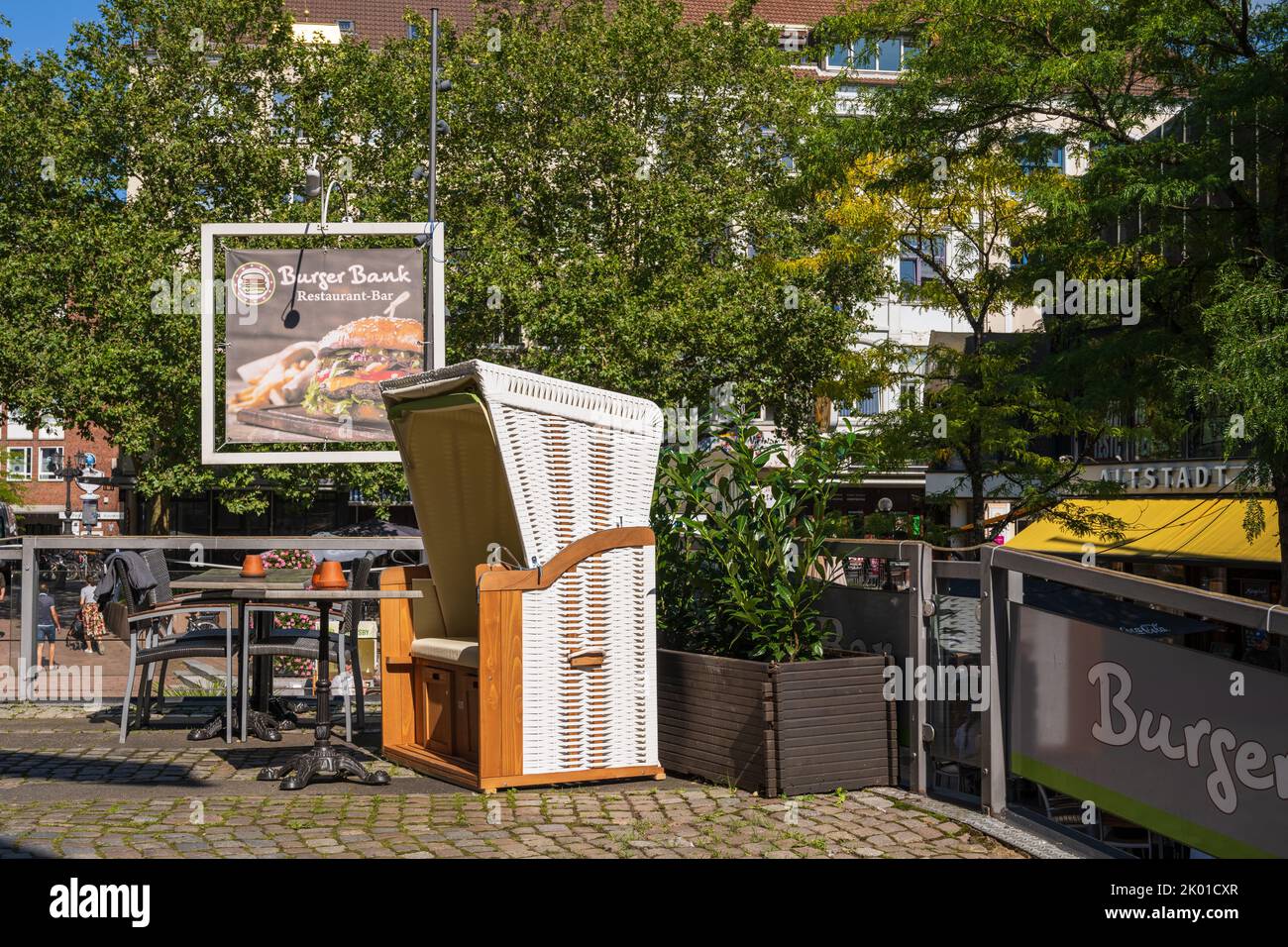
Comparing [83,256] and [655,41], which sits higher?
[655,41]

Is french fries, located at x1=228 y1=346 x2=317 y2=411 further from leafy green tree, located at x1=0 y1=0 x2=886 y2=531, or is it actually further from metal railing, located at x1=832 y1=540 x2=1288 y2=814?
leafy green tree, located at x1=0 y1=0 x2=886 y2=531

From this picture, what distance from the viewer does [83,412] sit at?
35.4 m

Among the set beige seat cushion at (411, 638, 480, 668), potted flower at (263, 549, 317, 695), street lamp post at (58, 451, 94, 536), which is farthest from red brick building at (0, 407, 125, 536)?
beige seat cushion at (411, 638, 480, 668)

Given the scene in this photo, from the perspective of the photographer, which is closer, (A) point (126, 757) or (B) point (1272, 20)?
(A) point (126, 757)

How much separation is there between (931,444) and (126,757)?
15.1m

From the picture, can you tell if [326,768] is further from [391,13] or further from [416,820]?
[391,13]

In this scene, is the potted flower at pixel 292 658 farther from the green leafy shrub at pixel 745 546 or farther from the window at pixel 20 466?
the window at pixel 20 466

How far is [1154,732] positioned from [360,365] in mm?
8030

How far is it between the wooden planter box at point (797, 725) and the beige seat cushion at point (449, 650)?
3.74ft

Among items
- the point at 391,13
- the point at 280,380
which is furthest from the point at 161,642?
the point at 391,13

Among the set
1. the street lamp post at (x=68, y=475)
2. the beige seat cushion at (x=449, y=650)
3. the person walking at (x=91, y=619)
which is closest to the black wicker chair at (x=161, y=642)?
the person walking at (x=91, y=619)

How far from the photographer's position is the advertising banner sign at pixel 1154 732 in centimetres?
415
